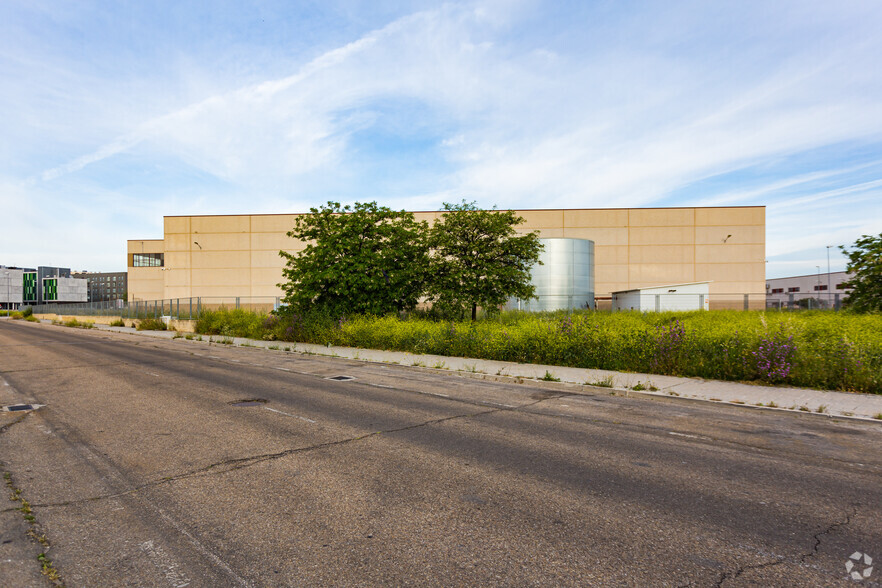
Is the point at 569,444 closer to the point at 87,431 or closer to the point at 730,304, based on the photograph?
the point at 87,431

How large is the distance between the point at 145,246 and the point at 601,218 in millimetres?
50165

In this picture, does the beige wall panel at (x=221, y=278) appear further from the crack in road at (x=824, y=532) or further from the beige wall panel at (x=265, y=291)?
the crack in road at (x=824, y=532)

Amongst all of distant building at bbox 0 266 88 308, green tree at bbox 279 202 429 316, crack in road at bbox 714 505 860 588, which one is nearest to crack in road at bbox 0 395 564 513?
crack in road at bbox 714 505 860 588

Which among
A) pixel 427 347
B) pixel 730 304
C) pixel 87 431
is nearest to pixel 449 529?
pixel 87 431

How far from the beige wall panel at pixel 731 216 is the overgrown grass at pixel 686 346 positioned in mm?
31187

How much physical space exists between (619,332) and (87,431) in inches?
479

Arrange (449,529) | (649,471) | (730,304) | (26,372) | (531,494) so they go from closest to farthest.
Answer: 1. (449,529)
2. (531,494)
3. (649,471)
4. (26,372)
5. (730,304)

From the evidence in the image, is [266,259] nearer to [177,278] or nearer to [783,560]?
[177,278]

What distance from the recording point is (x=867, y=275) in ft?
52.3

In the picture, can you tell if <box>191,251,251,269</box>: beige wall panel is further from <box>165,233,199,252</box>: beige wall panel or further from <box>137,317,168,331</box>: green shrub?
<box>137,317,168,331</box>: green shrub

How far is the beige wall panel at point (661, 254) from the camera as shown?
42.7 meters

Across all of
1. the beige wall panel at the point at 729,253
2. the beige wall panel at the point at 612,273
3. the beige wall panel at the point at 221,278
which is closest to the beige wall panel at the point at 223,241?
the beige wall panel at the point at 221,278

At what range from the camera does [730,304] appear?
3859cm

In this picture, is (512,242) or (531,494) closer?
(531,494)
